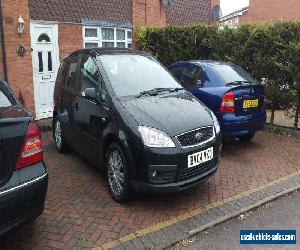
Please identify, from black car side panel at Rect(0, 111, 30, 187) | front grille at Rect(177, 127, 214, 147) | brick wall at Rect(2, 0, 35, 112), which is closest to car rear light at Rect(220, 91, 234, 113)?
front grille at Rect(177, 127, 214, 147)

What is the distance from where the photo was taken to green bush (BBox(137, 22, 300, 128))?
7.84 meters

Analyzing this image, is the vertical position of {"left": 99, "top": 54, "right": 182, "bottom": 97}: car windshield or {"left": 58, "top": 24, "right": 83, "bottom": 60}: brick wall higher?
{"left": 58, "top": 24, "right": 83, "bottom": 60}: brick wall

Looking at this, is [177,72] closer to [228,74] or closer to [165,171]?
[228,74]

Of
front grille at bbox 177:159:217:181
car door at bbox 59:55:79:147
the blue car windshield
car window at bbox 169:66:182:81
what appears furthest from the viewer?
car window at bbox 169:66:182:81

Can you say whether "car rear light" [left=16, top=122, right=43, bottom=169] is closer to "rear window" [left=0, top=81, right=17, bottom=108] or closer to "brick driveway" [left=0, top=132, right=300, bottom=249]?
"rear window" [left=0, top=81, right=17, bottom=108]

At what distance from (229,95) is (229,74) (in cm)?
73

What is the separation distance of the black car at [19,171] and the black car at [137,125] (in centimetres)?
116

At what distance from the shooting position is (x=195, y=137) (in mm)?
4188

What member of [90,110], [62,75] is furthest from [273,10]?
[90,110]

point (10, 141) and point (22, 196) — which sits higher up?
point (10, 141)

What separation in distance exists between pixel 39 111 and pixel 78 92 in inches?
192

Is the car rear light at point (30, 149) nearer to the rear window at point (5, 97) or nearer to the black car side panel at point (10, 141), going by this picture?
the black car side panel at point (10, 141)

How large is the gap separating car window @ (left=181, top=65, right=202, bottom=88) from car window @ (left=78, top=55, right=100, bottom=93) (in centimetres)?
226

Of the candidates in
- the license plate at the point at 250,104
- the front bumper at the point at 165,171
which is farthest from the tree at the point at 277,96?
the front bumper at the point at 165,171
